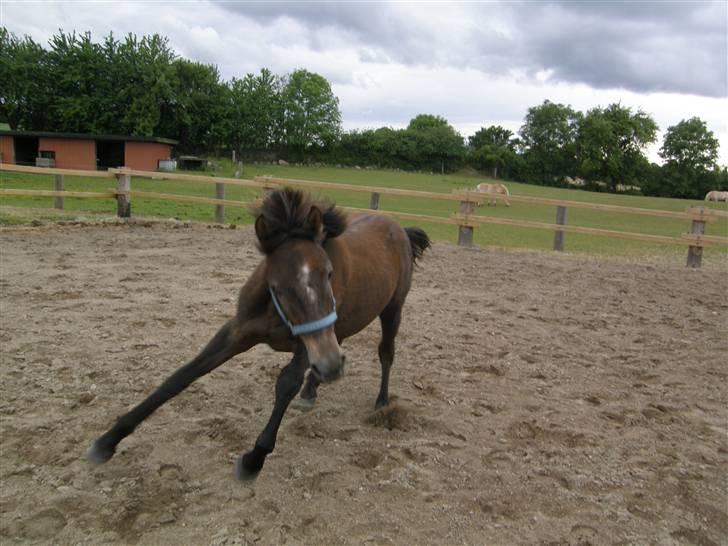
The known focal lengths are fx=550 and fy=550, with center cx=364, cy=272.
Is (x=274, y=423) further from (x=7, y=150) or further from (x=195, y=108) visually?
(x=195, y=108)

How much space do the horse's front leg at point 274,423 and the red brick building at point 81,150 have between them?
34.9m

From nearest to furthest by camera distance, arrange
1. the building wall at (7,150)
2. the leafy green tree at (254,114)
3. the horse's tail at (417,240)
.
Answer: the horse's tail at (417,240), the building wall at (7,150), the leafy green tree at (254,114)

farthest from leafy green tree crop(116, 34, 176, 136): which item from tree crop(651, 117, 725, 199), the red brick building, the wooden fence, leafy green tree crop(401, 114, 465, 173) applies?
tree crop(651, 117, 725, 199)

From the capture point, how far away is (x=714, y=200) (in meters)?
54.4

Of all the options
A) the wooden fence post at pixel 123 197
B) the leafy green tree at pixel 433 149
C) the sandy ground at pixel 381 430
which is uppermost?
the leafy green tree at pixel 433 149

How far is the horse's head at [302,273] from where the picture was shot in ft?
7.89

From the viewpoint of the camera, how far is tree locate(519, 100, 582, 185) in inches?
2525

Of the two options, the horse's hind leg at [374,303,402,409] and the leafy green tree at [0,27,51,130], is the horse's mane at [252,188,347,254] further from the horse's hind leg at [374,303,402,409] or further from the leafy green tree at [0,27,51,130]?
the leafy green tree at [0,27,51,130]

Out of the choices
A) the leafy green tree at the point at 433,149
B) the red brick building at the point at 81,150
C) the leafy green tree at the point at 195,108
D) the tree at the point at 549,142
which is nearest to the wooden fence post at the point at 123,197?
the red brick building at the point at 81,150

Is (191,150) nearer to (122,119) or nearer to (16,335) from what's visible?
(122,119)

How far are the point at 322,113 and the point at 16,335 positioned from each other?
5946 cm

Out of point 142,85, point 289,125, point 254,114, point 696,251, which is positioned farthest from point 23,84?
point 696,251

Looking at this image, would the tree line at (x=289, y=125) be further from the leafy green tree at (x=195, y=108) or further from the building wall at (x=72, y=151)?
the building wall at (x=72, y=151)

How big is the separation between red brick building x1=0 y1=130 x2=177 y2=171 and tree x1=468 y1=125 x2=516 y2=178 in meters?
35.2
